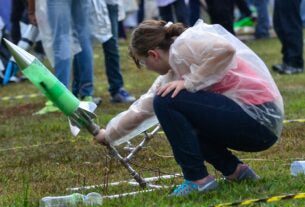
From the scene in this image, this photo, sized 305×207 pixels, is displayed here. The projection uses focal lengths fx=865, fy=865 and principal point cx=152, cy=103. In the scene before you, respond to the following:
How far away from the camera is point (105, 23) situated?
25.8 feet

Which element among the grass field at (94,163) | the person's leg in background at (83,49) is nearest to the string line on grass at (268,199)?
the grass field at (94,163)

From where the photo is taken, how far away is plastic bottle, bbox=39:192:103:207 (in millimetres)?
3883

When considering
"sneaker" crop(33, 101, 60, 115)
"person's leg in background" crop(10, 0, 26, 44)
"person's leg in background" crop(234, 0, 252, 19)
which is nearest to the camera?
"sneaker" crop(33, 101, 60, 115)

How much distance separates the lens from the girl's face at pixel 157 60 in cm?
416

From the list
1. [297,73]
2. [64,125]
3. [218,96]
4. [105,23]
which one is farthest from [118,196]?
[297,73]

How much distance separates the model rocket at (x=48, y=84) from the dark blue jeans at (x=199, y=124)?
365 millimetres

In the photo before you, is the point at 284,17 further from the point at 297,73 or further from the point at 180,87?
the point at 180,87

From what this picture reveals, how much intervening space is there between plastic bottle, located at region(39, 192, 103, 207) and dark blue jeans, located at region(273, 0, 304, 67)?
6069mm

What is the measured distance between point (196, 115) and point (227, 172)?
0.47 meters

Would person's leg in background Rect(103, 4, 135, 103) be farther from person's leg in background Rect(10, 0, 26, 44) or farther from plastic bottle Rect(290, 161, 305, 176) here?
person's leg in background Rect(10, 0, 26, 44)

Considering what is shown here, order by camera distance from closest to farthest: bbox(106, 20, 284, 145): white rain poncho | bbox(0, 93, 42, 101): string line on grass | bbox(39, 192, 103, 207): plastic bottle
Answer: bbox(39, 192, 103, 207): plastic bottle, bbox(106, 20, 284, 145): white rain poncho, bbox(0, 93, 42, 101): string line on grass

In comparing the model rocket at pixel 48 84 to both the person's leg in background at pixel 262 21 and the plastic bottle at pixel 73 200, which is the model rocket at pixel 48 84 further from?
the person's leg in background at pixel 262 21

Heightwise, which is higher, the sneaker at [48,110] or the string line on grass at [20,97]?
the sneaker at [48,110]

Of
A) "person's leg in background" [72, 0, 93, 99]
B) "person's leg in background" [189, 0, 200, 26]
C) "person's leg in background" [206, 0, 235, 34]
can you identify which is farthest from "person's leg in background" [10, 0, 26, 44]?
"person's leg in background" [72, 0, 93, 99]
